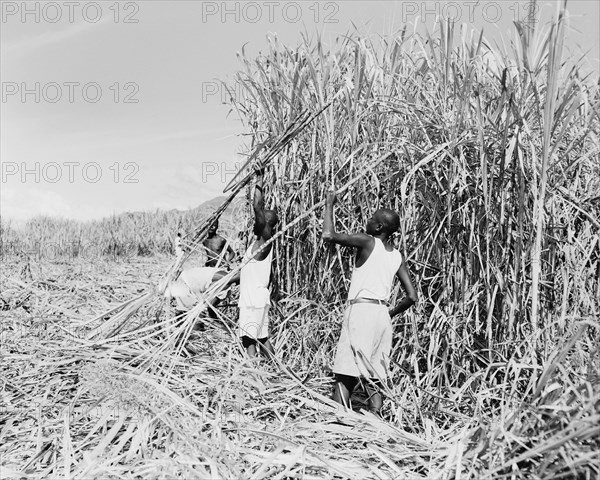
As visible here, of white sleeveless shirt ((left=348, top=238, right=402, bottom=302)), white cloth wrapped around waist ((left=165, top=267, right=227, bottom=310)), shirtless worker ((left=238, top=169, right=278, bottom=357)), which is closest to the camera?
white sleeveless shirt ((left=348, top=238, right=402, bottom=302))

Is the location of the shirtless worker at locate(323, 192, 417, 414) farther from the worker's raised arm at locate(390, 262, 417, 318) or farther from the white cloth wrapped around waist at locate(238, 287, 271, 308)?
the white cloth wrapped around waist at locate(238, 287, 271, 308)

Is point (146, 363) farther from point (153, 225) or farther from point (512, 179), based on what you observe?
point (153, 225)

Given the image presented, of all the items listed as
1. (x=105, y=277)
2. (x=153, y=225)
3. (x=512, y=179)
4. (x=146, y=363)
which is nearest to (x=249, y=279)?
(x=146, y=363)

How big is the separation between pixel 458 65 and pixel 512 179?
847mm

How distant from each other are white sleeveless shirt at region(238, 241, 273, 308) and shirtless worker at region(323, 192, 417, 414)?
80cm

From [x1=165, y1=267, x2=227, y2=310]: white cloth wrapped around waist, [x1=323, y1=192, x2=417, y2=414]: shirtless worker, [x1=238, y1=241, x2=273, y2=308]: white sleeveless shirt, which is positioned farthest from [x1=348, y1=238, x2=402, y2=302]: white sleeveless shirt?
[x1=165, y1=267, x2=227, y2=310]: white cloth wrapped around waist

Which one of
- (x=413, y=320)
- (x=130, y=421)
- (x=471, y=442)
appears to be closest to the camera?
(x=471, y=442)

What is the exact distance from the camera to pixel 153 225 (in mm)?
13461

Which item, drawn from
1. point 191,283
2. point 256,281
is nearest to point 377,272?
point 256,281

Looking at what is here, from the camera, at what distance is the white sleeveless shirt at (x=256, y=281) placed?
3729 millimetres

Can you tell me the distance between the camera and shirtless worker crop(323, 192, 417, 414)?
300 cm

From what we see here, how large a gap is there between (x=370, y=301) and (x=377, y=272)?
166mm

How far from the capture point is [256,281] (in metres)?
3.73

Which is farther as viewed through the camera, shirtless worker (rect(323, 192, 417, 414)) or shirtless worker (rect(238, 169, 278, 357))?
shirtless worker (rect(238, 169, 278, 357))
